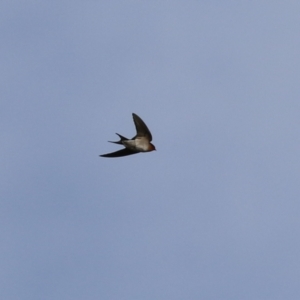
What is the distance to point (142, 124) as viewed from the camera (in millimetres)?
50438

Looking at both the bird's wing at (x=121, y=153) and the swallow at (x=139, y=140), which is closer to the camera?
the swallow at (x=139, y=140)

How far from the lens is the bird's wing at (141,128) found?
165ft

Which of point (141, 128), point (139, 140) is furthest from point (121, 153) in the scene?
point (141, 128)

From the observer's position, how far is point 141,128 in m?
50.6

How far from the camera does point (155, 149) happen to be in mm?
51219

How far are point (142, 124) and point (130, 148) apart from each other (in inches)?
85.9

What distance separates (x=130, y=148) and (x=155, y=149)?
1645 millimetres

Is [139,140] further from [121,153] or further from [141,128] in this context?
[121,153]

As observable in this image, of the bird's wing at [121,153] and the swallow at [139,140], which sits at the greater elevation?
the swallow at [139,140]

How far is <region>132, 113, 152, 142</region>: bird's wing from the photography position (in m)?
50.2

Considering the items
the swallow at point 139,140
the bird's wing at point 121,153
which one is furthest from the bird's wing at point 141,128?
the bird's wing at point 121,153

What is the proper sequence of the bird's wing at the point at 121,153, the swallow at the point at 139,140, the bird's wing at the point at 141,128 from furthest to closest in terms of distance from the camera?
the bird's wing at the point at 121,153, the swallow at the point at 139,140, the bird's wing at the point at 141,128

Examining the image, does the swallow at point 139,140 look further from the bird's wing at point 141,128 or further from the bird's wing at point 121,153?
the bird's wing at point 121,153

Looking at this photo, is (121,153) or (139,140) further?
(121,153)
